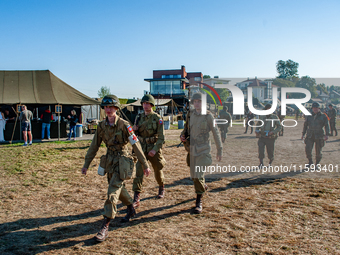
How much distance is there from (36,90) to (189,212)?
1421 centimetres

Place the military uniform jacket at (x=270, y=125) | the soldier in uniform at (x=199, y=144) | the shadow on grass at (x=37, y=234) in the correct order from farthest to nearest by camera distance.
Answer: the military uniform jacket at (x=270, y=125)
the soldier in uniform at (x=199, y=144)
the shadow on grass at (x=37, y=234)

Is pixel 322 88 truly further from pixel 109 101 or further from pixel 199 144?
pixel 109 101

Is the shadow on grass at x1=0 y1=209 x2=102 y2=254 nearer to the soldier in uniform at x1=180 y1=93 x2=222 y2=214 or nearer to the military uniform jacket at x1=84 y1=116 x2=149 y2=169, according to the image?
the military uniform jacket at x1=84 y1=116 x2=149 y2=169

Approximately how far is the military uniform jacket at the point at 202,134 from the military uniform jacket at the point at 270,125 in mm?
2947

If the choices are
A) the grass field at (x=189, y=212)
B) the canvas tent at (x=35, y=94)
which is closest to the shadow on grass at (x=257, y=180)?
the grass field at (x=189, y=212)

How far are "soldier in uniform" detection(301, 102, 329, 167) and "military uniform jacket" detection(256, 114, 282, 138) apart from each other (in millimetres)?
916

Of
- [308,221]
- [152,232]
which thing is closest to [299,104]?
[308,221]

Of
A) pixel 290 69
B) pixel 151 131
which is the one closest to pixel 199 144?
pixel 151 131

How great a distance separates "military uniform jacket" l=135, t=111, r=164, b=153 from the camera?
5.13 metres

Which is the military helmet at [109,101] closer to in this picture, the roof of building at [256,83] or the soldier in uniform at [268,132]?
the roof of building at [256,83]

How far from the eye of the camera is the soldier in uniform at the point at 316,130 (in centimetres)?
727

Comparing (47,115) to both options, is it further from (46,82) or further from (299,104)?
(299,104)

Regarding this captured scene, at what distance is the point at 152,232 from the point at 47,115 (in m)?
12.9

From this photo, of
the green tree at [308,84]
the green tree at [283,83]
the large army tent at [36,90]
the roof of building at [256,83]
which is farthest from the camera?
the large army tent at [36,90]
